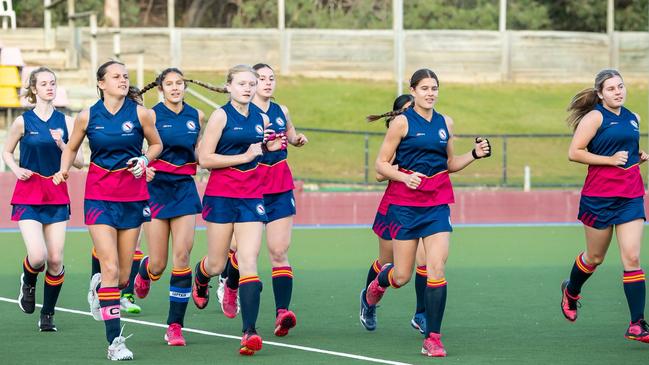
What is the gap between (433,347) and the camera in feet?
30.6

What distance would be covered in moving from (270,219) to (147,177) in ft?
3.62

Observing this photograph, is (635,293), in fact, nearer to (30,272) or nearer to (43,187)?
(43,187)

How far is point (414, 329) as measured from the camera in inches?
425

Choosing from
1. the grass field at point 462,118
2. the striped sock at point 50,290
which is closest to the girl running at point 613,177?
the striped sock at point 50,290

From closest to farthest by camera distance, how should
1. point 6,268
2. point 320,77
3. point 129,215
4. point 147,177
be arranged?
point 129,215 → point 147,177 → point 6,268 → point 320,77

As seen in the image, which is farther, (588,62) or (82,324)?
(588,62)

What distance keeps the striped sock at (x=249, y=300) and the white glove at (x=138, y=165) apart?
1.02m

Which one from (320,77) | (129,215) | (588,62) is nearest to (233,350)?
(129,215)

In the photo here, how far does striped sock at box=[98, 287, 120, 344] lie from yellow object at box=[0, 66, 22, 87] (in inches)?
675

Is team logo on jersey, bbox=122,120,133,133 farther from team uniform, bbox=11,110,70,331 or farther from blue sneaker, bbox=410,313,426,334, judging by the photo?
blue sneaker, bbox=410,313,426,334

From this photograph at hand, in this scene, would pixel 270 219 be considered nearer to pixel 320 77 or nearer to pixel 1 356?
pixel 1 356

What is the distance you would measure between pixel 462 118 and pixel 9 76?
52.3ft

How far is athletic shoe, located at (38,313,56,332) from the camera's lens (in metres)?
10.6

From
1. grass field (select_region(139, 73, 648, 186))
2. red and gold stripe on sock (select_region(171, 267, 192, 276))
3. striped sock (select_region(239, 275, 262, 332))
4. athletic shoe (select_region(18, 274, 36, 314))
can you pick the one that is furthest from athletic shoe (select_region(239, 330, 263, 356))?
grass field (select_region(139, 73, 648, 186))
